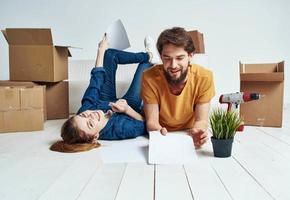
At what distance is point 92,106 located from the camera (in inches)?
77.4


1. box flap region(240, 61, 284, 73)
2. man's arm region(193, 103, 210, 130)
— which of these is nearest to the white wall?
box flap region(240, 61, 284, 73)

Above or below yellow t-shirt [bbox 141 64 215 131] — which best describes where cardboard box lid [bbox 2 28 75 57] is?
above

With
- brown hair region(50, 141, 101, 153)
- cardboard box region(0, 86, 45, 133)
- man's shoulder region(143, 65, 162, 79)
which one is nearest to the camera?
brown hair region(50, 141, 101, 153)

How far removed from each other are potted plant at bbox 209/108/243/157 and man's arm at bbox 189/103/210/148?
0.06 metres

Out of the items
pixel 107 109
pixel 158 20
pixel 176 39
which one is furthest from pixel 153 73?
pixel 158 20

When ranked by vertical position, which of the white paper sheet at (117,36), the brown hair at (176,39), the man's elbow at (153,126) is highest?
the white paper sheet at (117,36)

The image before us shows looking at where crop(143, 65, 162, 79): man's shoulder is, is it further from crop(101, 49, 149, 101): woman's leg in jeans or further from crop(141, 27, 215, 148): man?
crop(101, 49, 149, 101): woman's leg in jeans

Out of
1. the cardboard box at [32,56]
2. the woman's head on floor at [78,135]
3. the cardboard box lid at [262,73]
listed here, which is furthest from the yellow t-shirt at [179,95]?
the cardboard box at [32,56]

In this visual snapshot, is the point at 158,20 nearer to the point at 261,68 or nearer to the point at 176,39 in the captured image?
the point at 261,68

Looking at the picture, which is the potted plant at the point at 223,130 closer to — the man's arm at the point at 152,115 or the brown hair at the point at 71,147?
the man's arm at the point at 152,115

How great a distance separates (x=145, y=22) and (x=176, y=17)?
12.8 inches

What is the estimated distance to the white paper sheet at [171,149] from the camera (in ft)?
4.41

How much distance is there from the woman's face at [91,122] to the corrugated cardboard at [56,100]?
903mm

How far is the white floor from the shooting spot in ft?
3.32
